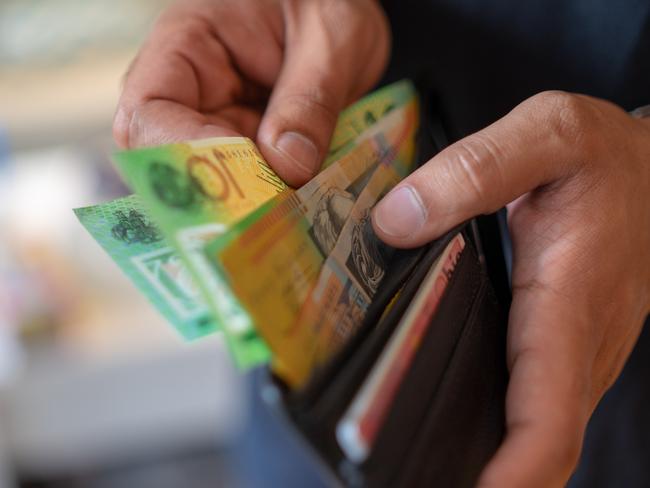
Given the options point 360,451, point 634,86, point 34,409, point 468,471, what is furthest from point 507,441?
point 34,409

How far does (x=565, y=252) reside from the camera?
0.53 meters

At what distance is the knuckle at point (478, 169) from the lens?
0.49m

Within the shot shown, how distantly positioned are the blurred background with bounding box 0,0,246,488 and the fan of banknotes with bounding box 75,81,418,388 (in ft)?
4.36

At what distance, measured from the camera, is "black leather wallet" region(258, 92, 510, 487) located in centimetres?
36

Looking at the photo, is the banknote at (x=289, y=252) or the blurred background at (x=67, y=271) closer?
the banknote at (x=289, y=252)

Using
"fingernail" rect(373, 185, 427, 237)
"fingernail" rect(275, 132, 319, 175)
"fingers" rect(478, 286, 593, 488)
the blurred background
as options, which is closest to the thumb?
"fingernail" rect(275, 132, 319, 175)

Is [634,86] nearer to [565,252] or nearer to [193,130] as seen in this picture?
[565,252]

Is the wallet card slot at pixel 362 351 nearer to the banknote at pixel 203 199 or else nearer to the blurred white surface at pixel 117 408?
the banknote at pixel 203 199

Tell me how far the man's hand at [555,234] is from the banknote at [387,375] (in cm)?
6

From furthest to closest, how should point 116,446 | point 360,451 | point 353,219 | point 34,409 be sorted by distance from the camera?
point 116,446, point 34,409, point 353,219, point 360,451

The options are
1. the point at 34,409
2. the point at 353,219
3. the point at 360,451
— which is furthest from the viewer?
the point at 34,409

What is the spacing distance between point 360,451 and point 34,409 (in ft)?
5.51

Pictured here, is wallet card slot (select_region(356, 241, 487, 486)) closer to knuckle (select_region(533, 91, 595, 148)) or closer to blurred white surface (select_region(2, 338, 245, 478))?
knuckle (select_region(533, 91, 595, 148))

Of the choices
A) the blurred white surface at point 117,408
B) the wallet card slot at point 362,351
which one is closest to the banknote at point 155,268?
the wallet card slot at point 362,351
